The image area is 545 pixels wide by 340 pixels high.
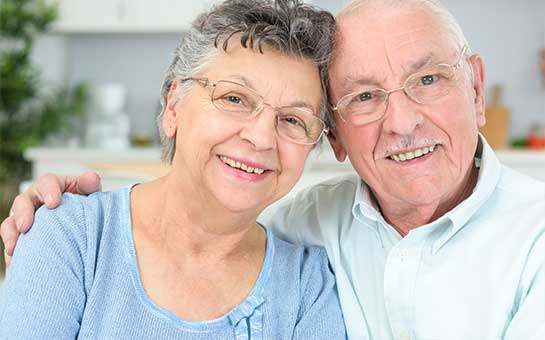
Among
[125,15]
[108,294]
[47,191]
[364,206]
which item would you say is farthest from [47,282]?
[125,15]

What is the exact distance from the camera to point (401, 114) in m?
1.58

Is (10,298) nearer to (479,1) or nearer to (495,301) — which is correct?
(495,301)

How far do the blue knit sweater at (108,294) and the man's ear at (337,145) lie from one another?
299mm

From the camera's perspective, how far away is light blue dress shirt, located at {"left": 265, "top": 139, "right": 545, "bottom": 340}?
4.83 ft

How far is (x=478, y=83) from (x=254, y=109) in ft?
1.99

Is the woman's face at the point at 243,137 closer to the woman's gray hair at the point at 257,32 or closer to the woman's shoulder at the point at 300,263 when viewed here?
the woman's gray hair at the point at 257,32

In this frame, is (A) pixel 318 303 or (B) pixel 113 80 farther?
(B) pixel 113 80

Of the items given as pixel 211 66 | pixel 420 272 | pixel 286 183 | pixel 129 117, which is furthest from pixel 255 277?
pixel 129 117

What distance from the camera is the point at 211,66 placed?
1529 mm

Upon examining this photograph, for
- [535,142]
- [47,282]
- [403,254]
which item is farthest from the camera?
[535,142]

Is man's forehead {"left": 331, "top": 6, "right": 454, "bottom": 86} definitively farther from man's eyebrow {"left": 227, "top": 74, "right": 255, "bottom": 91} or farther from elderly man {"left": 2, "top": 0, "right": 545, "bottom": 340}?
man's eyebrow {"left": 227, "top": 74, "right": 255, "bottom": 91}

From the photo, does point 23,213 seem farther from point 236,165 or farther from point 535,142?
point 535,142

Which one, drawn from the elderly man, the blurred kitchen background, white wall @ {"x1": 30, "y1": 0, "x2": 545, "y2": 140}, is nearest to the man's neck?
the elderly man

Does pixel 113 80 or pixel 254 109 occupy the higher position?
pixel 254 109
